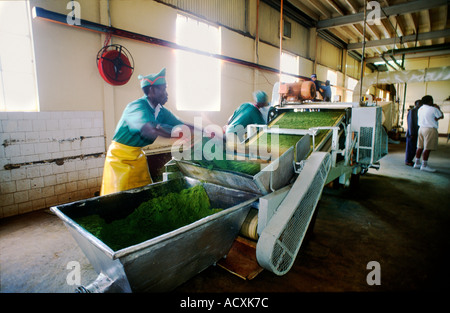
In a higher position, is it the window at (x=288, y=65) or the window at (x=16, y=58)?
the window at (x=288, y=65)

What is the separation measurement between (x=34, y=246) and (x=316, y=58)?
465 inches

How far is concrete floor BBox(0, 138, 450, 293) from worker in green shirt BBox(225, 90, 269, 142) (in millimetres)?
1863

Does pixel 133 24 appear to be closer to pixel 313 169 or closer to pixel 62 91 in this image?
pixel 62 91

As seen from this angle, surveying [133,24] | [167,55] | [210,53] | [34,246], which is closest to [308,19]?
[210,53]

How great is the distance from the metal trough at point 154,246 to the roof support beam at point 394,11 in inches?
389

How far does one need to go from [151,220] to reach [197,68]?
16.7 ft

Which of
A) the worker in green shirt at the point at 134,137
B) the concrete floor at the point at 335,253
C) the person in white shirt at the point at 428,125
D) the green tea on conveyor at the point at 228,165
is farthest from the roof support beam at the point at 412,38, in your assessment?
the worker in green shirt at the point at 134,137

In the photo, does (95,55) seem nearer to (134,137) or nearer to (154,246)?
(134,137)

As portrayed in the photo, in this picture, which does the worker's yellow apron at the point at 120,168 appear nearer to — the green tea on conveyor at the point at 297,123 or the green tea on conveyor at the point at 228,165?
the green tea on conveyor at the point at 228,165

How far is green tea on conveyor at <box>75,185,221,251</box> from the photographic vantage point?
1.86m

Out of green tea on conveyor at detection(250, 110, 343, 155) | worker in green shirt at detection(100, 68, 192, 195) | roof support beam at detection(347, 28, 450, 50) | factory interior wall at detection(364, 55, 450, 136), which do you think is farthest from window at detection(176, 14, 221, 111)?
factory interior wall at detection(364, 55, 450, 136)

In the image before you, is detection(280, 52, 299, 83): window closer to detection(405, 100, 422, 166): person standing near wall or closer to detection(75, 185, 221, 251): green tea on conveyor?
detection(405, 100, 422, 166): person standing near wall

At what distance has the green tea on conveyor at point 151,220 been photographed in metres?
1.86

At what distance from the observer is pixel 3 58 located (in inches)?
140
